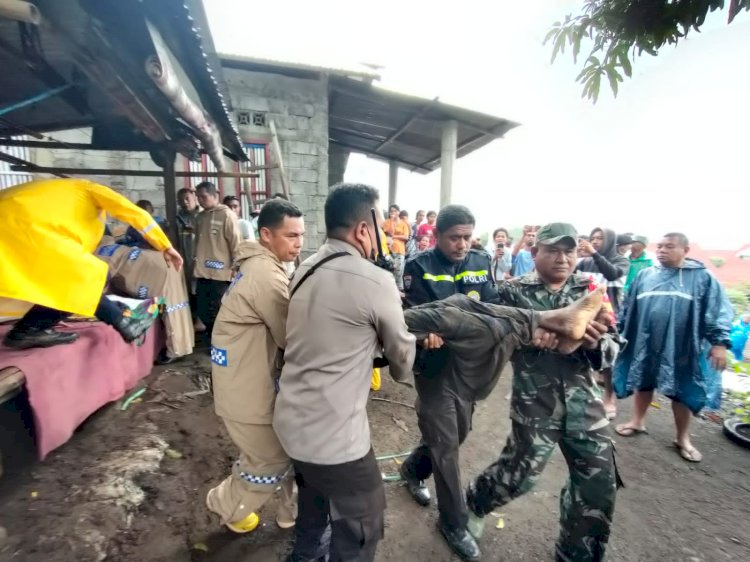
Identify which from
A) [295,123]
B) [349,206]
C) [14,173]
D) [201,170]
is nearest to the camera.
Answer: [349,206]

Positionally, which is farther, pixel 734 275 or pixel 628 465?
pixel 734 275

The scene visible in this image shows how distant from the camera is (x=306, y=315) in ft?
4.69

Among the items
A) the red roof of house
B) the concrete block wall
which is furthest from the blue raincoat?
the red roof of house

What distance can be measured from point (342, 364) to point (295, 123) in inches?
293

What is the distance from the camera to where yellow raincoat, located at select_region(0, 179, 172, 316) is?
204 centimetres

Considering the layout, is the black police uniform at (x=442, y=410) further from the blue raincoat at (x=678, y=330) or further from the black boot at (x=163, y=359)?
the black boot at (x=163, y=359)

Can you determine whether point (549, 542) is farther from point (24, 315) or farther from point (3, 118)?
point (3, 118)

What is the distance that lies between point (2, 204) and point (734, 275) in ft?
55.5

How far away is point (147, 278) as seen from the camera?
3928 millimetres

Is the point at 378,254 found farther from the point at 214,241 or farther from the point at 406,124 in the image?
the point at 406,124

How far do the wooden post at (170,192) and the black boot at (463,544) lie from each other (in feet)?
14.6

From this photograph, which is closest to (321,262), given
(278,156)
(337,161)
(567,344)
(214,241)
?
(567,344)

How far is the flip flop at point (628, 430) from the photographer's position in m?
3.67

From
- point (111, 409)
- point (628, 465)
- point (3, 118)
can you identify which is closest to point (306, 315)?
→ point (111, 409)
